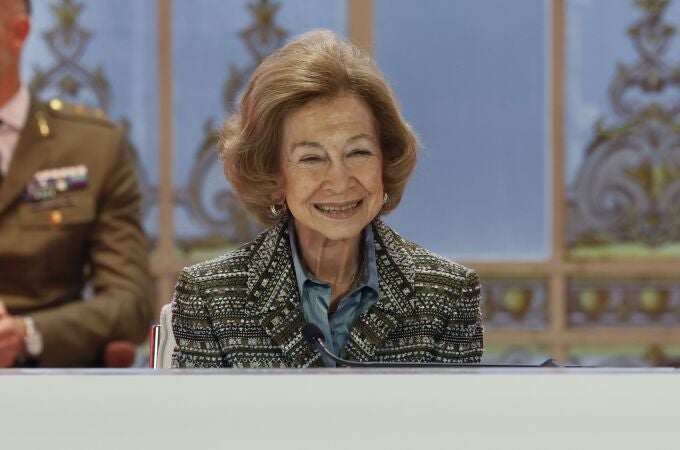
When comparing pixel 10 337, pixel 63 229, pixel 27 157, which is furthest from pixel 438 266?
pixel 27 157

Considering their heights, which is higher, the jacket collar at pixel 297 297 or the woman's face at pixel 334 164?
the woman's face at pixel 334 164

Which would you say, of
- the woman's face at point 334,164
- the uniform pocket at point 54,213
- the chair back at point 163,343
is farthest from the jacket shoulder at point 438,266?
the uniform pocket at point 54,213

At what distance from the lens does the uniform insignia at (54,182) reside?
3088 millimetres

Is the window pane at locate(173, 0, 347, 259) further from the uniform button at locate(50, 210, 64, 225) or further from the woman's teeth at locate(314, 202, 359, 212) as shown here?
the woman's teeth at locate(314, 202, 359, 212)

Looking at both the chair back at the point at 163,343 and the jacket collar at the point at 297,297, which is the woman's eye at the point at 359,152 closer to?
the jacket collar at the point at 297,297

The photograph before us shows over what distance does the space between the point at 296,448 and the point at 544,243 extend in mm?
3779

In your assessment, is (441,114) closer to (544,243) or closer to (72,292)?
(544,243)

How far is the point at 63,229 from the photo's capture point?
3.08 meters

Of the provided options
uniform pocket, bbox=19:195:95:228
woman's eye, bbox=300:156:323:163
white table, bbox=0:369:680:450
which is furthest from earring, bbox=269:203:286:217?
uniform pocket, bbox=19:195:95:228

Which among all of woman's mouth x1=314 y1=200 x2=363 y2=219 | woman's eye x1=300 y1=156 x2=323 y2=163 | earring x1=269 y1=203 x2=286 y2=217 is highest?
woman's eye x1=300 y1=156 x2=323 y2=163

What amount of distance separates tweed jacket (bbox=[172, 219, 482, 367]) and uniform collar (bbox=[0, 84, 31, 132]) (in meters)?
1.57

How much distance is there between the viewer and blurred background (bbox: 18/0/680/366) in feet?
14.7

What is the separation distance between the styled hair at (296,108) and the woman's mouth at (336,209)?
91 millimetres

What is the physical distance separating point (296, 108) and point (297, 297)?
267 mm
